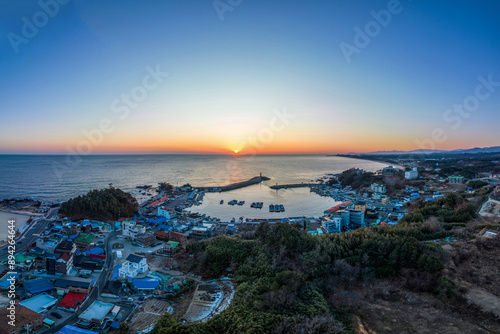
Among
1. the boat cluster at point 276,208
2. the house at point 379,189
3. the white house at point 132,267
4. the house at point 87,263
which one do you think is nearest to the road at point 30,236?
the house at point 87,263

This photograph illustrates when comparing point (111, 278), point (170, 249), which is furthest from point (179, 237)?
point (111, 278)

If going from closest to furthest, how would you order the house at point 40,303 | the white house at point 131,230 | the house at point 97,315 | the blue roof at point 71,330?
the blue roof at point 71,330, the house at point 97,315, the house at point 40,303, the white house at point 131,230

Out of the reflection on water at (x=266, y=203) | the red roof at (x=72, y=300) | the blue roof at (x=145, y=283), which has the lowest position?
the reflection on water at (x=266, y=203)

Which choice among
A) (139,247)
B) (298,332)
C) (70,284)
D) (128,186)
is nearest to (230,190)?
(128,186)

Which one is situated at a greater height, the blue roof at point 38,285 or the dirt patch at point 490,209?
the dirt patch at point 490,209

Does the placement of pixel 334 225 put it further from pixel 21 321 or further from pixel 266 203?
pixel 21 321

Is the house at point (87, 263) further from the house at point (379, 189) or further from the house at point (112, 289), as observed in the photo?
the house at point (379, 189)
